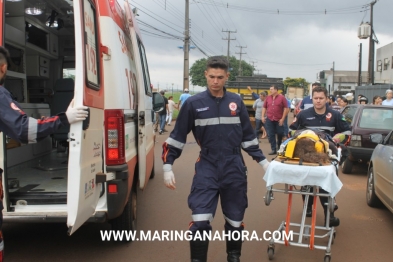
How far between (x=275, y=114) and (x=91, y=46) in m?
7.90

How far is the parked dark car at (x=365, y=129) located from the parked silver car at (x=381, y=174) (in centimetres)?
219

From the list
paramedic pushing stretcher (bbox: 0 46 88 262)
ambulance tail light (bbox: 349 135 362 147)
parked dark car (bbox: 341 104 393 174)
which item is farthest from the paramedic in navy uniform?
ambulance tail light (bbox: 349 135 362 147)

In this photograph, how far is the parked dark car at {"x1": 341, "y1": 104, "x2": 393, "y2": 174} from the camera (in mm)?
8905

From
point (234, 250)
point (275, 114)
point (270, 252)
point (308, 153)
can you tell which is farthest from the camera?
point (275, 114)

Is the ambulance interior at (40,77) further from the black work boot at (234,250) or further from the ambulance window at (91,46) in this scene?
the black work boot at (234,250)

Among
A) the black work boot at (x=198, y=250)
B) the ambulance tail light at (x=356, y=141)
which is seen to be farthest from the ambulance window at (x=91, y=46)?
the ambulance tail light at (x=356, y=141)

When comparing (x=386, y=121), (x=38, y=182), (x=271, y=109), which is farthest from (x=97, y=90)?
(x=271, y=109)

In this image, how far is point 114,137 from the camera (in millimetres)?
4105

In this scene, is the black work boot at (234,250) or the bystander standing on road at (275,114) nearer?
the black work boot at (234,250)

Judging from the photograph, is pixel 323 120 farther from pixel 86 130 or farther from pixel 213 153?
pixel 86 130

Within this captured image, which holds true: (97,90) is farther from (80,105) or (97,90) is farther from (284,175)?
(284,175)

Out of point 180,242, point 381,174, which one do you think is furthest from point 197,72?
point 180,242

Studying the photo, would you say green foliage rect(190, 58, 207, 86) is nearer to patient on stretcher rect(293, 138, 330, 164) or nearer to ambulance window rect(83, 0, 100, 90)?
patient on stretcher rect(293, 138, 330, 164)

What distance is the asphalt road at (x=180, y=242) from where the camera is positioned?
15.1 ft
